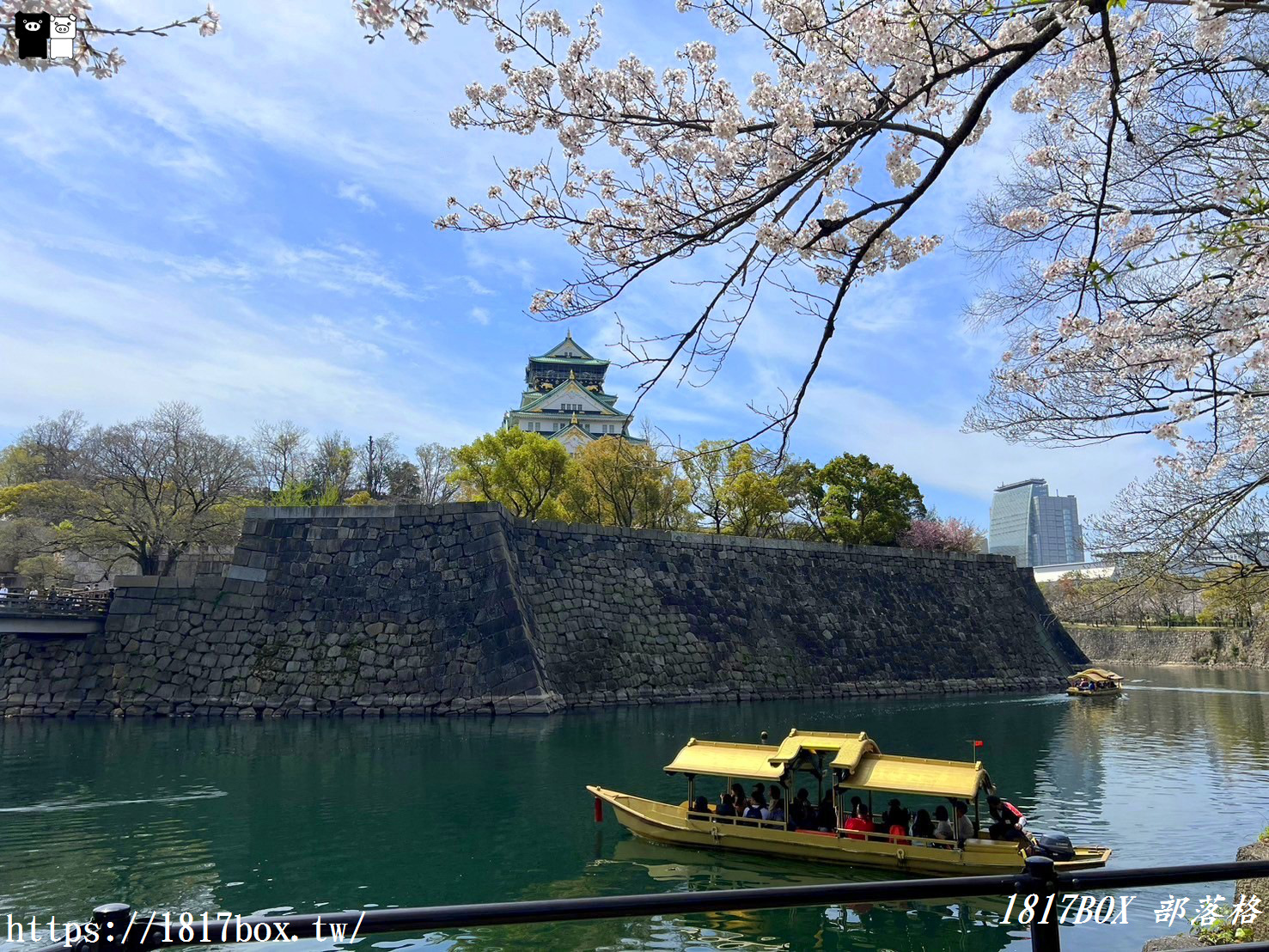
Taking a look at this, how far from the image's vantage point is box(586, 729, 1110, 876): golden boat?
33.8 ft

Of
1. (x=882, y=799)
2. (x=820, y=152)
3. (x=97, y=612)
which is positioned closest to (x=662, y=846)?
(x=882, y=799)

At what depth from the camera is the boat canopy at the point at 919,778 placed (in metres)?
10.5

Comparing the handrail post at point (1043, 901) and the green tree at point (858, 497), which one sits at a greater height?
the green tree at point (858, 497)

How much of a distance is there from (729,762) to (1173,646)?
187ft

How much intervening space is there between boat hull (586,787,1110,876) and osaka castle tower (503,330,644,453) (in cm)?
4501

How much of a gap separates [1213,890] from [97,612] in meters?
25.3

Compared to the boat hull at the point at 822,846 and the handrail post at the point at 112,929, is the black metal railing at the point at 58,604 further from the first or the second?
the handrail post at the point at 112,929

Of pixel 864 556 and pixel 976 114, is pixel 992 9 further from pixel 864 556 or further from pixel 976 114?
pixel 864 556

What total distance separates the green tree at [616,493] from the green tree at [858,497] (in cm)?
578

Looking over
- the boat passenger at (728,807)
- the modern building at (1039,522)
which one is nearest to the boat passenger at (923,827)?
the boat passenger at (728,807)

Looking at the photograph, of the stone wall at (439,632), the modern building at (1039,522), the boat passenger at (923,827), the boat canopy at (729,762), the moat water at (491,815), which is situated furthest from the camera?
the modern building at (1039,522)

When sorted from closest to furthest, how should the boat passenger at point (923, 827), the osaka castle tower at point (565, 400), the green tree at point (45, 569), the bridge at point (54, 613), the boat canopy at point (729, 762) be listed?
1. the boat passenger at point (923, 827)
2. the boat canopy at point (729, 762)
3. the bridge at point (54, 613)
4. the green tree at point (45, 569)
5. the osaka castle tower at point (565, 400)

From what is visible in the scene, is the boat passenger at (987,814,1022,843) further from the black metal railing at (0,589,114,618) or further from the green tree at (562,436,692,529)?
the green tree at (562,436,692,529)

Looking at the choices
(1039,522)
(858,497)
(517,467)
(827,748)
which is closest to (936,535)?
(858,497)
